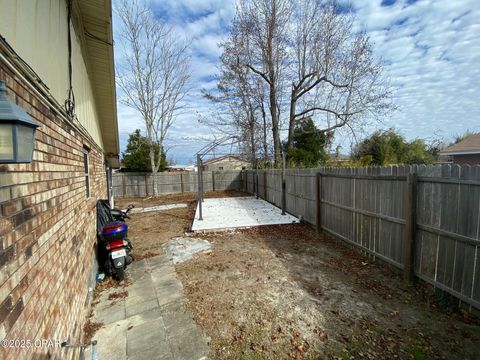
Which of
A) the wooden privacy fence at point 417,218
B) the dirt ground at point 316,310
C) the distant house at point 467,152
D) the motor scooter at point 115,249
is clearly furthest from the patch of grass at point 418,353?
the distant house at point 467,152

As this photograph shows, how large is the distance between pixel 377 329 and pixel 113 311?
3196 millimetres

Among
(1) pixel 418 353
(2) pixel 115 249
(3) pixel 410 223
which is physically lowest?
(1) pixel 418 353

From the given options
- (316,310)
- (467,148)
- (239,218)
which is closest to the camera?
(316,310)

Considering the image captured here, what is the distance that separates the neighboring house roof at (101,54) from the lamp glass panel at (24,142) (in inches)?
133

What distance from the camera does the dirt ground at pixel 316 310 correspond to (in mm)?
2520

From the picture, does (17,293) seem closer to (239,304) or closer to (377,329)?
(239,304)

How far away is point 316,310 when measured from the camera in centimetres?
314

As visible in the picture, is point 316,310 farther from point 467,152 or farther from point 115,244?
point 467,152

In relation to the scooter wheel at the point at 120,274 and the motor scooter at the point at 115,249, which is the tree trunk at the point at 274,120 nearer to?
the motor scooter at the point at 115,249

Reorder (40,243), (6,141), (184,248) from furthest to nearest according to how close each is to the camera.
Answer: (184,248), (40,243), (6,141)

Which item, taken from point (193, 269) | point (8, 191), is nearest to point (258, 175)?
point (193, 269)

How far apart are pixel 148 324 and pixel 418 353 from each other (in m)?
2.84

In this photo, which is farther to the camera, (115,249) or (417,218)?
(115,249)

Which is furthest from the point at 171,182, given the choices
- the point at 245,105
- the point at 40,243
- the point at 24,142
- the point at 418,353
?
the point at 24,142
